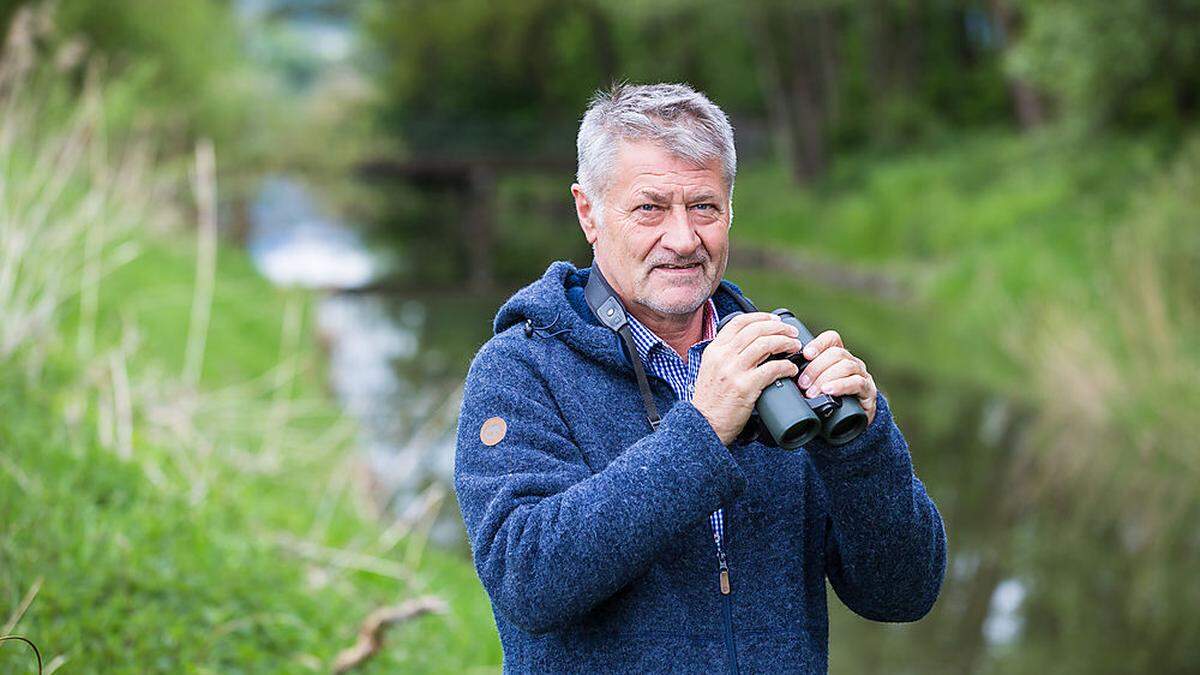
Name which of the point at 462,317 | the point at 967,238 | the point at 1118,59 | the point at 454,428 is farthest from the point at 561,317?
the point at 462,317

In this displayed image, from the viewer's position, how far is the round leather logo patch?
1.98 m

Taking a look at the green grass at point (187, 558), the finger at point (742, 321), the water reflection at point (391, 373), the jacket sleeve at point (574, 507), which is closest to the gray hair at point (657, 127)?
the finger at point (742, 321)

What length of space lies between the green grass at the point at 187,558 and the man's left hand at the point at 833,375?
2.26 metres

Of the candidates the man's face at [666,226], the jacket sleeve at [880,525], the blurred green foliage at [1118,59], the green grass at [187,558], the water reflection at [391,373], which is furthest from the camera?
the blurred green foliage at [1118,59]

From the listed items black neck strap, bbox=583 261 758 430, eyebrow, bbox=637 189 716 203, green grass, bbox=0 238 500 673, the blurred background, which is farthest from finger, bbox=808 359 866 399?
green grass, bbox=0 238 500 673

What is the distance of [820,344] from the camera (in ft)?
6.31

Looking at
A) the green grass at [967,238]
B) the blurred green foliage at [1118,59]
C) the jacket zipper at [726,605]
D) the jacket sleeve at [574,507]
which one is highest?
the jacket sleeve at [574,507]

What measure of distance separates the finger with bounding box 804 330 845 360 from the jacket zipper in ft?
1.05

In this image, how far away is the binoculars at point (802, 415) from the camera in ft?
5.99

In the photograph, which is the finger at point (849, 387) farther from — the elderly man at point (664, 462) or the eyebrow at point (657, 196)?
the eyebrow at point (657, 196)

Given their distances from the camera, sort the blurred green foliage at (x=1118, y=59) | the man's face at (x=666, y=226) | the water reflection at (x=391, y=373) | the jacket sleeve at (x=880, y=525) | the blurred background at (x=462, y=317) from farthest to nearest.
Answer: the blurred green foliage at (x=1118, y=59) < the water reflection at (x=391, y=373) < the blurred background at (x=462, y=317) < the man's face at (x=666, y=226) < the jacket sleeve at (x=880, y=525)

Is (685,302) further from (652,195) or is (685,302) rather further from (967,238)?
(967,238)

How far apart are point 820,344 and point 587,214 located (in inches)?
18.8

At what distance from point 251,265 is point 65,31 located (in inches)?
172
